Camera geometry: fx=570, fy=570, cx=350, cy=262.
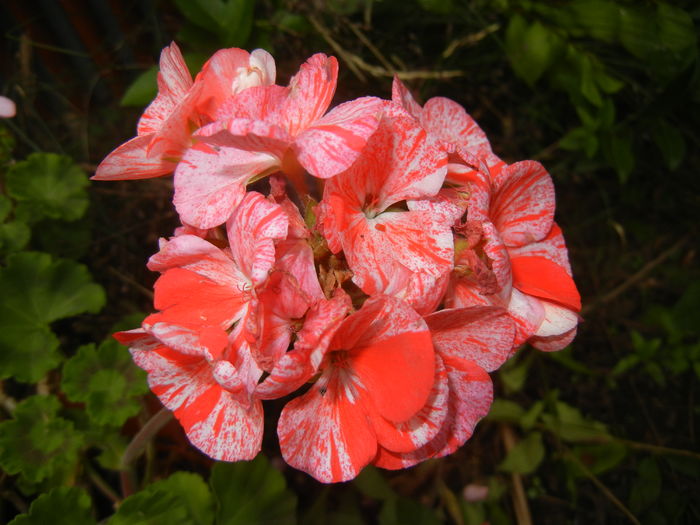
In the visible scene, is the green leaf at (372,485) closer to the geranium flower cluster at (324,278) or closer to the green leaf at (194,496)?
the green leaf at (194,496)

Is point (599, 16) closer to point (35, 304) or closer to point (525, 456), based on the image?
A: point (525, 456)

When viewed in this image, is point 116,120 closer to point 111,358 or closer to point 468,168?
point 111,358

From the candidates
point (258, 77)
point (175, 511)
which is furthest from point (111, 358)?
point (258, 77)

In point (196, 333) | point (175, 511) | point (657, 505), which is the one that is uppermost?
point (196, 333)

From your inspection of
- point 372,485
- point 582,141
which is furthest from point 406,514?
point 582,141

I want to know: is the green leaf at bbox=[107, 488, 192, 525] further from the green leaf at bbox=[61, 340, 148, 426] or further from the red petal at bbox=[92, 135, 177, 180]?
the red petal at bbox=[92, 135, 177, 180]
